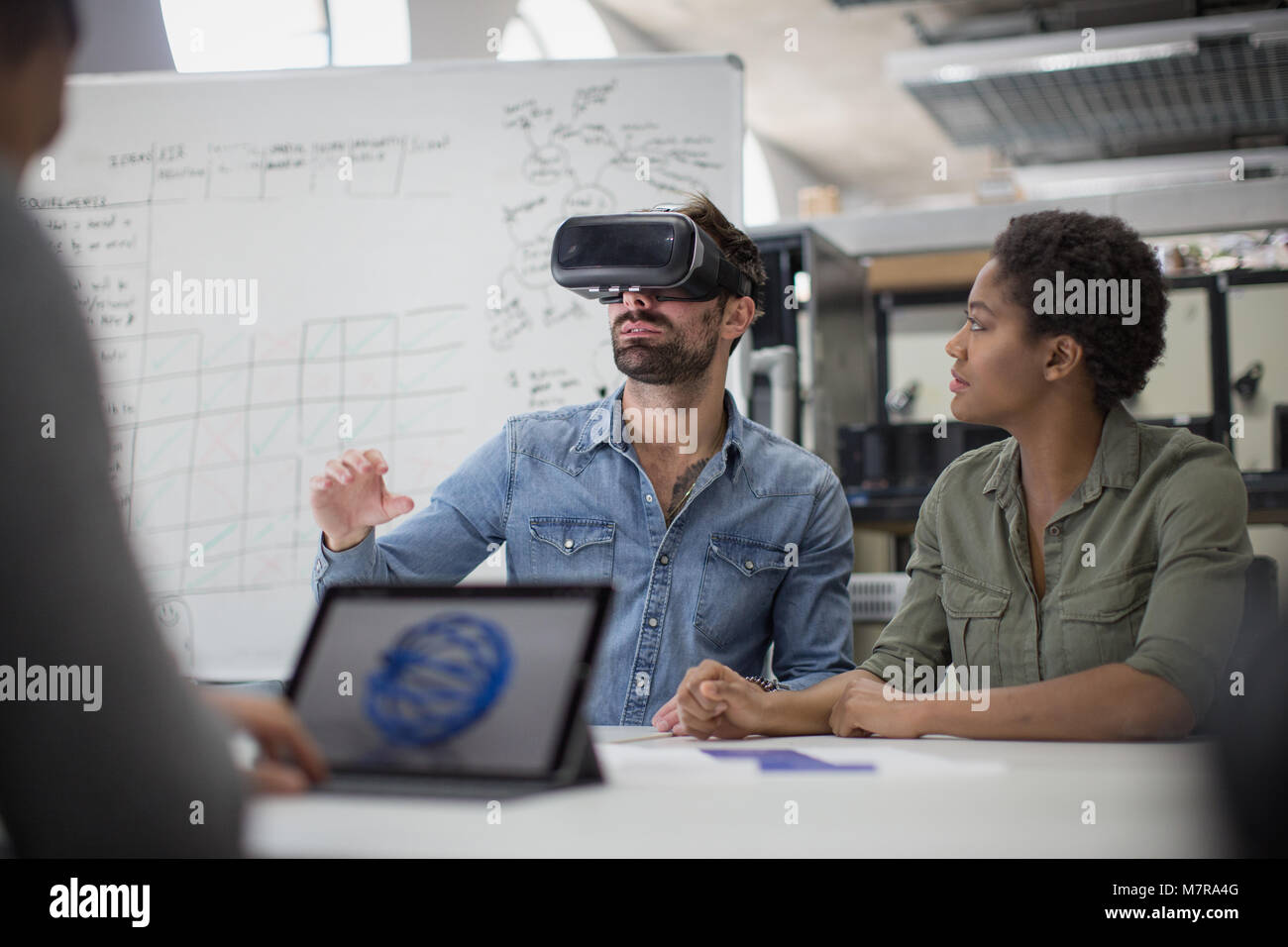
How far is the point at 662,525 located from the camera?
170cm

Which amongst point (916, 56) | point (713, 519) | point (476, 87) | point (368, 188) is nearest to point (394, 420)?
point (368, 188)

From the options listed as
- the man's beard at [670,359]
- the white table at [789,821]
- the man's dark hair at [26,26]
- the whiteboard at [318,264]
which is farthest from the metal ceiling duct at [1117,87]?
the man's dark hair at [26,26]

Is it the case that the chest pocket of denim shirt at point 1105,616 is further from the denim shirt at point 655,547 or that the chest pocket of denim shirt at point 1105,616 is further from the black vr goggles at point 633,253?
→ the black vr goggles at point 633,253

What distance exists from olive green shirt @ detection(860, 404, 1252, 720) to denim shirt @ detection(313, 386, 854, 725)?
Answer: 0.91 feet

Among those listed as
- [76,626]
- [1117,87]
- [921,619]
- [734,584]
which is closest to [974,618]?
[921,619]

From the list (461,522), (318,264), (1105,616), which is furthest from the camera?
(318,264)

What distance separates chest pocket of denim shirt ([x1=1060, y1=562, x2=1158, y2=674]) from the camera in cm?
123

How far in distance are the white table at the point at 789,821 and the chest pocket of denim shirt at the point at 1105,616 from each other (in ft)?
1.55

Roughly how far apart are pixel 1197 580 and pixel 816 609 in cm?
62

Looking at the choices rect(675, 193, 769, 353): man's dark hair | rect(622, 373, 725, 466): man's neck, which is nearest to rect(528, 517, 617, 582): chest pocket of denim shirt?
rect(622, 373, 725, 466): man's neck

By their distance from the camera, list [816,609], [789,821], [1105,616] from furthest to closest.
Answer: [816,609]
[1105,616]
[789,821]

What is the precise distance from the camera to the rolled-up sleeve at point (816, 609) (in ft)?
5.44

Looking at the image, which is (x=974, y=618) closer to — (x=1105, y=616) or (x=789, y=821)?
(x=1105, y=616)
